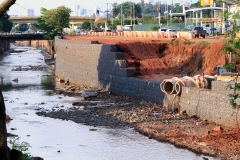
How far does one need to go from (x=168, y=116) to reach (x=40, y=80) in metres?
31.4

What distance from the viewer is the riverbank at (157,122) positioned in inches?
842

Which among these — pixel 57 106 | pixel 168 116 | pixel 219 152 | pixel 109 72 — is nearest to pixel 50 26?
pixel 109 72

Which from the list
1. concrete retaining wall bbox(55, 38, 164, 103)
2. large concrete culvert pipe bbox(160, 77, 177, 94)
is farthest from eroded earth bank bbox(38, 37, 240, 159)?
large concrete culvert pipe bbox(160, 77, 177, 94)

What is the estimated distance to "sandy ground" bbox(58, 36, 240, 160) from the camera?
21.8 metres

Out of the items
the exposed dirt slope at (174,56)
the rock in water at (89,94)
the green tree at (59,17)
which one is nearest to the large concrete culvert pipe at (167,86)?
the exposed dirt slope at (174,56)

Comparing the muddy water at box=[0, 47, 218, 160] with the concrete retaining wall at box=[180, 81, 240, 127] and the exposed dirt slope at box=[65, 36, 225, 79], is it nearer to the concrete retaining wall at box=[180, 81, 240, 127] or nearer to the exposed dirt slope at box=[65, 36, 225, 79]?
the concrete retaining wall at box=[180, 81, 240, 127]

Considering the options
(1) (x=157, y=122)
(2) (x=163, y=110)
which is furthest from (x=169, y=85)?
(1) (x=157, y=122)

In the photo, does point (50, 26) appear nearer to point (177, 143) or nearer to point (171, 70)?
point (171, 70)

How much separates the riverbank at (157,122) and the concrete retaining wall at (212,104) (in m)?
0.33

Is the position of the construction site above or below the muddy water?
above

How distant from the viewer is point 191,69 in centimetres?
3975

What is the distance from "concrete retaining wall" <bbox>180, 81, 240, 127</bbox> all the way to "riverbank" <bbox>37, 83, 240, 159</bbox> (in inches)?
13.2

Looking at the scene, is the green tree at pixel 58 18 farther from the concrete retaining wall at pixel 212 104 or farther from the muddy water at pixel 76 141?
the concrete retaining wall at pixel 212 104

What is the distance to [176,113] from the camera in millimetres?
29453
